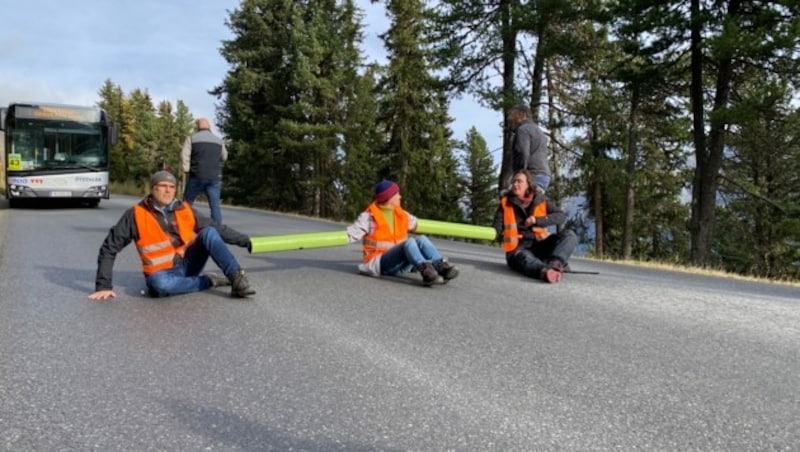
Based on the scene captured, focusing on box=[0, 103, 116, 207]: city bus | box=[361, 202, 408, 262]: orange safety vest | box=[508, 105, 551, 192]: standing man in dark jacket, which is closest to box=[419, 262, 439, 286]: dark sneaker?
box=[361, 202, 408, 262]: orange safety vest

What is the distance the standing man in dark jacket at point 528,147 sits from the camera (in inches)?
309

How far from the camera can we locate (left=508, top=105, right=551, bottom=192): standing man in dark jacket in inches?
309

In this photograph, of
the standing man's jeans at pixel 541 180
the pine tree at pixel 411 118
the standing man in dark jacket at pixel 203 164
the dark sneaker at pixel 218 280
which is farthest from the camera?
the pine tree at pixel 411 118

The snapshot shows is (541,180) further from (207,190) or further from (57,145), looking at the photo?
(57,145)

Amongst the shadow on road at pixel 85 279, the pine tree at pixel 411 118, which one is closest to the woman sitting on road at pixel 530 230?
the shadow on road at pixel 85 279

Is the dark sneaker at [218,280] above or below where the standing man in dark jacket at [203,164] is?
below

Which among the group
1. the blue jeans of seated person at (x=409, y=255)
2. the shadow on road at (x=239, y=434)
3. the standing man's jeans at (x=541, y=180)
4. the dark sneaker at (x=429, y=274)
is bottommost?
the shadow on road at (x=239, y=434)

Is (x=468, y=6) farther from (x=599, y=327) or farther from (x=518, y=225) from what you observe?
(x=599, y=327)

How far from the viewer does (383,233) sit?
21.2 ft

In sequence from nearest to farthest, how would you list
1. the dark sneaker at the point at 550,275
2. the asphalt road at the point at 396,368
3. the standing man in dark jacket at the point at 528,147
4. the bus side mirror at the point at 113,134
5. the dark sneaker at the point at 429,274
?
1. the asphalt road at the point at 396,368
2. the dark sneaker at the point at 429,274
3. the dark sneaker at the point at 550,275
4. the standing man in dark jacket at the point at 528,147
5. the bus side mirror at the point at 113,134

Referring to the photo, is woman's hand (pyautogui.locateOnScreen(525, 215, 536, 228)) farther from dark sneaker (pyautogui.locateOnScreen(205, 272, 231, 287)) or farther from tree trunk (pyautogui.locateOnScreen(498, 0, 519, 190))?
tree trunk (pyautogui.locateOnScreen(498, 0, 519, 190))

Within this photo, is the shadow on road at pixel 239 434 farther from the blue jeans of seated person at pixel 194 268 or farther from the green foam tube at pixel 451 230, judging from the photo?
the green foam tube at pixel 451 230

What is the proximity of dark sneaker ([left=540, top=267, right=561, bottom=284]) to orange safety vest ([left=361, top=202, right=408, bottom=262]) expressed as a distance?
66.5 inches

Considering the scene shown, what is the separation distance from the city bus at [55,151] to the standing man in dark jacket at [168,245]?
13.9 meters
